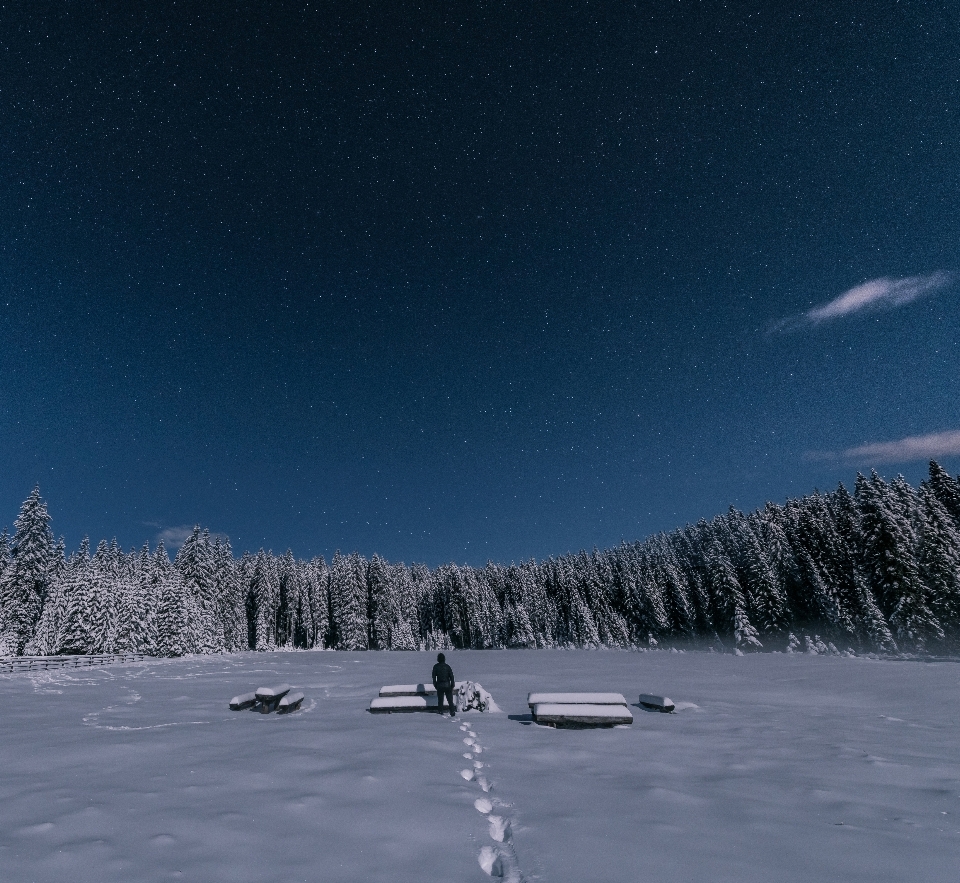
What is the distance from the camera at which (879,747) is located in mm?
9055

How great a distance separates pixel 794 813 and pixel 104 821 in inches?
288

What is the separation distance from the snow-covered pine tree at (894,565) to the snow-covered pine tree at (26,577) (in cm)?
8294

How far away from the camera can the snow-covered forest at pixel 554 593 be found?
45156 mm

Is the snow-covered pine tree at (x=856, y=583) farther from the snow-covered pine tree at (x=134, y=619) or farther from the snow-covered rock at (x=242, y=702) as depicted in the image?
the snow-covered pine tree at (x=134, y=619)

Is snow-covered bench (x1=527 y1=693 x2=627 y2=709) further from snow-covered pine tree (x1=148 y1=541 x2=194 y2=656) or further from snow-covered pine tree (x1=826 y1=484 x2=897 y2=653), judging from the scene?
snow-covered pine tree (x1=148 y1=541 x2=194 y2=656)

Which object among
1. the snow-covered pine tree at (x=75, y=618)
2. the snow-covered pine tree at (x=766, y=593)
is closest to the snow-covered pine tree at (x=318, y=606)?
the snow-covered pine tree at (x=75, y=618)

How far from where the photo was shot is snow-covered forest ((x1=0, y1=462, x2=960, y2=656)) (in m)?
45.2

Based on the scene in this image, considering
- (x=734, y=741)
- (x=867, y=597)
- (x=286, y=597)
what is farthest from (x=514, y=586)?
(x=734, y=741)

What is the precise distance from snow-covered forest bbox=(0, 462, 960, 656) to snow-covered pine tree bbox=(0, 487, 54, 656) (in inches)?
4.9

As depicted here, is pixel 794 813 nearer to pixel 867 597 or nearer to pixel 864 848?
pixel 864 848

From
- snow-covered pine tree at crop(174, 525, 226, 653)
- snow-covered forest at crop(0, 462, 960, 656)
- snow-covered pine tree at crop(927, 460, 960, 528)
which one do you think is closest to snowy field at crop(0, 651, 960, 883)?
snow-covered forest at crop(0, 462, 960, 656)

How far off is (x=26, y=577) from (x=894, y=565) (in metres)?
85.0

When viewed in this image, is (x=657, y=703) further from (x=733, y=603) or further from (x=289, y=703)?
(x=733, y=603)

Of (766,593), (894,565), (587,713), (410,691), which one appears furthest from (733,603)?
(587,713)
